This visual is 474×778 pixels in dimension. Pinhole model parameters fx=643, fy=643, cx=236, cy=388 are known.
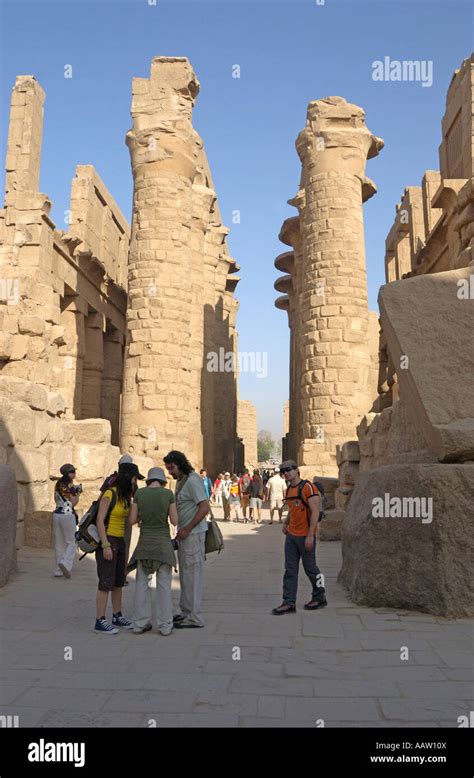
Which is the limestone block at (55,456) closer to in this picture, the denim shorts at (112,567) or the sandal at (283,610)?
the denim shorts at (112,567)

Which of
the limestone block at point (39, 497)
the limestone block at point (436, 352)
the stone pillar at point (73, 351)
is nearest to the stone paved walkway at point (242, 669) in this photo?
the limestone block at point (436, 352)

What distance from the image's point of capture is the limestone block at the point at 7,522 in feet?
20.2

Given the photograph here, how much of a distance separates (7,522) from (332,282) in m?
11.8

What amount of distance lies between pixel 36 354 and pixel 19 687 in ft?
28.9

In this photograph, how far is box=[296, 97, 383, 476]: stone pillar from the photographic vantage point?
1591 centimetres

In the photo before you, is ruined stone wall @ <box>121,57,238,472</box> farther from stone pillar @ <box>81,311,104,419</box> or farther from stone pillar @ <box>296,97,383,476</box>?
stone pillar @ <box>81,311,104,419</box>

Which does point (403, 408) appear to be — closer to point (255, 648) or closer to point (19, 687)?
point (255, 648)

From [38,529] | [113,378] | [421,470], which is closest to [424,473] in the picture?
[421,470]

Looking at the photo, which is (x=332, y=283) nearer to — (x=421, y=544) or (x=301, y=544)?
(x=301, y=544)

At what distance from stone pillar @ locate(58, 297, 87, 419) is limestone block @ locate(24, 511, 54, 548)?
1217 centimetres

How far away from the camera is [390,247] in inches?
1053

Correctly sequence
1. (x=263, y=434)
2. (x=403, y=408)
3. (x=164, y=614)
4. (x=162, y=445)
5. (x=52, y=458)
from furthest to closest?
(x=263, y=434) → (x=162, y=445) → (x=52, y=458) → (x=403, y=408) → (x=164, y=614)

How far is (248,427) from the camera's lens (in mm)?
46031

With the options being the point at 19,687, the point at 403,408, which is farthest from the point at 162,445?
the point at 19,687
